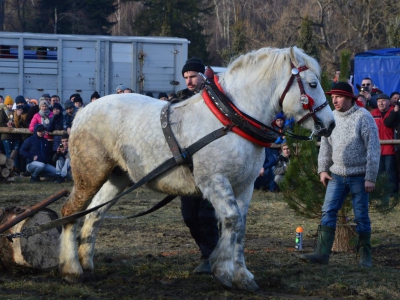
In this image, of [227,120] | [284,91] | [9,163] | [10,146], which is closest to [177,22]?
[10,146]

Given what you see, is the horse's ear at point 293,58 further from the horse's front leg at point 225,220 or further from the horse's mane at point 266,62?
the horse's front leg at point 225,220

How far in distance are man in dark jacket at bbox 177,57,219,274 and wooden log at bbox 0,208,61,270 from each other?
1358mm

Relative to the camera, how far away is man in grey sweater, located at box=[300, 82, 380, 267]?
7.81 metres

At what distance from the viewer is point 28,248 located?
7.57 m

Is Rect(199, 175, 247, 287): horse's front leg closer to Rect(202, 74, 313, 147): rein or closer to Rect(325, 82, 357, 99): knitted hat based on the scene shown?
Rect(202, 74, 313, 147): rein

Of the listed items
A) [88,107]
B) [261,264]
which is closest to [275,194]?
[261,264]

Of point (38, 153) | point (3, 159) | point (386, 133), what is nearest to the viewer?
point (386, 133)

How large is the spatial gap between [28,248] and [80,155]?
3.40 feet

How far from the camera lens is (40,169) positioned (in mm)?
18031

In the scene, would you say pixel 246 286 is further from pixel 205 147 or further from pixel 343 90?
pixel 343 90

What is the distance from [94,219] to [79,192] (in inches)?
13.5

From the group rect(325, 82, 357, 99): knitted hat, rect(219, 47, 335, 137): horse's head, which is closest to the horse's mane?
rect(219, 47, 335, 137): horse's head

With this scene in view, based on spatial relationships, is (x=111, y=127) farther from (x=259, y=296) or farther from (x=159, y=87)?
(x=159, y=87)

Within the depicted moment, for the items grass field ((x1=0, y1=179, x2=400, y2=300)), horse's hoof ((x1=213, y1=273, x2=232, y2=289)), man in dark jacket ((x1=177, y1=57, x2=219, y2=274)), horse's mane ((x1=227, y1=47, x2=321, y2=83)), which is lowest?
grass field ((x1=0, y1=179, x2=400, y2=300))
